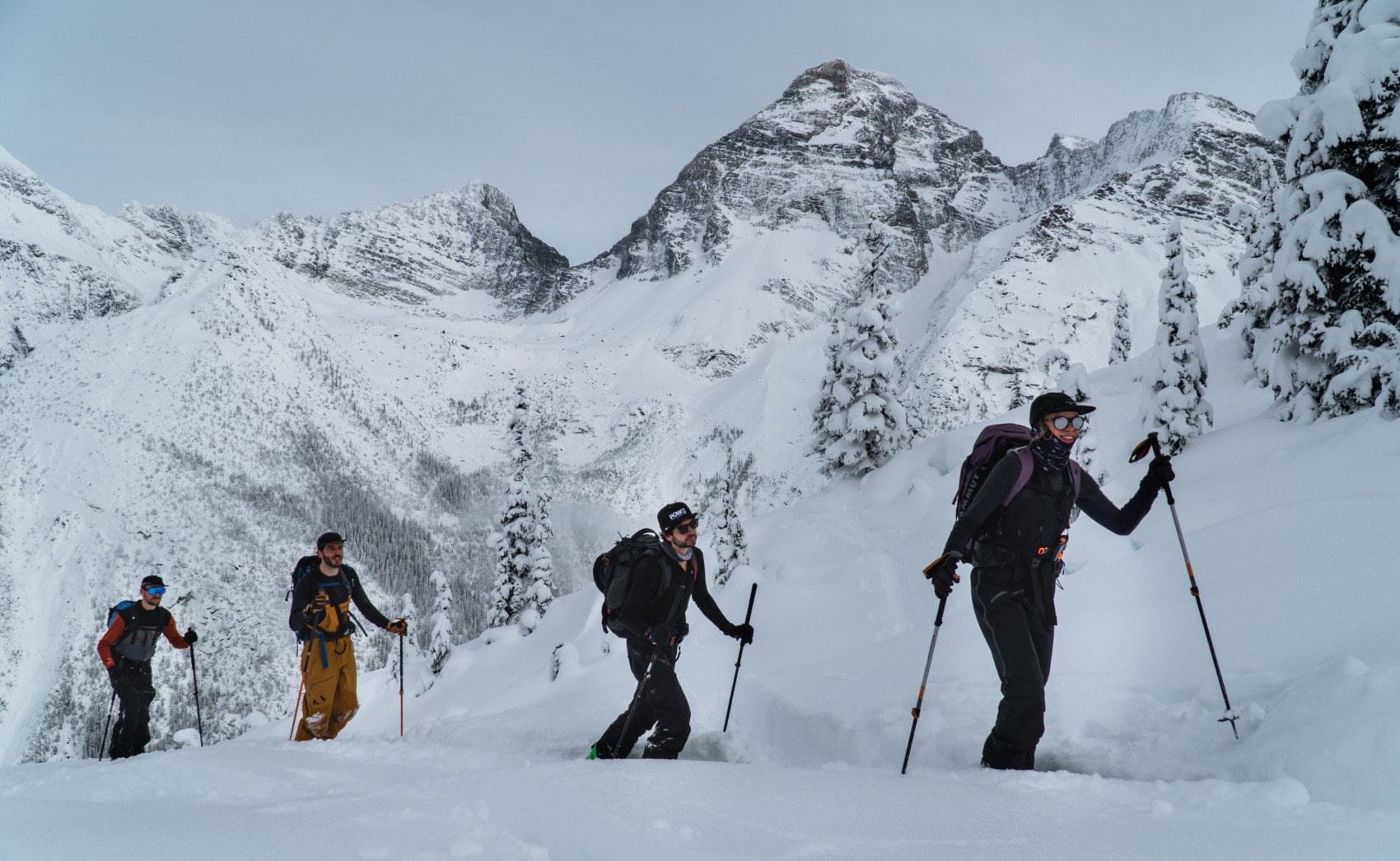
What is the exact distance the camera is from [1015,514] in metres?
4.62

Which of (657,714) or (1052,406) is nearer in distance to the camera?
(1052,406)

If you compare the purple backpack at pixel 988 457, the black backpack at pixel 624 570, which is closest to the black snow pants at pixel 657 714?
the black backpack at pixel 624 570

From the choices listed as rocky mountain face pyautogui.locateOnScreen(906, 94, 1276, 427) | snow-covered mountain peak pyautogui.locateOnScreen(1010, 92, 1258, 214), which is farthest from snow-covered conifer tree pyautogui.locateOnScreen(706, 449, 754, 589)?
snow-covered mountain peak pyautogui.locateOnScreen(1010, 92, 1258, 214)

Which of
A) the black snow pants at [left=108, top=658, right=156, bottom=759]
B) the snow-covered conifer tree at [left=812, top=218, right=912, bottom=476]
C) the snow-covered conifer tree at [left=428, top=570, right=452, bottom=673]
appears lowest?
the snow-covered conifer tree at [left=428, top=570, right=452, bottom=673]

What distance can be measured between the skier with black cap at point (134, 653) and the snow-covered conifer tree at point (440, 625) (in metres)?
17.8

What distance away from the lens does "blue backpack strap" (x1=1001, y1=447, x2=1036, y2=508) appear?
4.57 m

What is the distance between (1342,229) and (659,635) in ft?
49.0

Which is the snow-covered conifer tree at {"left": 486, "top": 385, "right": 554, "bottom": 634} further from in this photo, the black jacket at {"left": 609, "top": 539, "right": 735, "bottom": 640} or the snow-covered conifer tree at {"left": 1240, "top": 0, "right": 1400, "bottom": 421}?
the snow-covered conifer tree at {"left": 1240, "top": 0, "right": 1400, "bottom": 421}

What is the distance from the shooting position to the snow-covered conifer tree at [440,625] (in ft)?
93.1

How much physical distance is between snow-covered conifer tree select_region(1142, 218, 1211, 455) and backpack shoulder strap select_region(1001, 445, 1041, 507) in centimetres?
1733

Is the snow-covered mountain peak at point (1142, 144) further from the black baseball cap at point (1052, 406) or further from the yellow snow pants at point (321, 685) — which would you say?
the yellow snow pants at point (321, 685)

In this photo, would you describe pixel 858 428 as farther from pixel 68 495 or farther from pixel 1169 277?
pixel 68 495

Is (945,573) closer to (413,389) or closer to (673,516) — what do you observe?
(673,516)

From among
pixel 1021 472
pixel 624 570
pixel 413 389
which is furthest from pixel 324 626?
pixel 413 389
